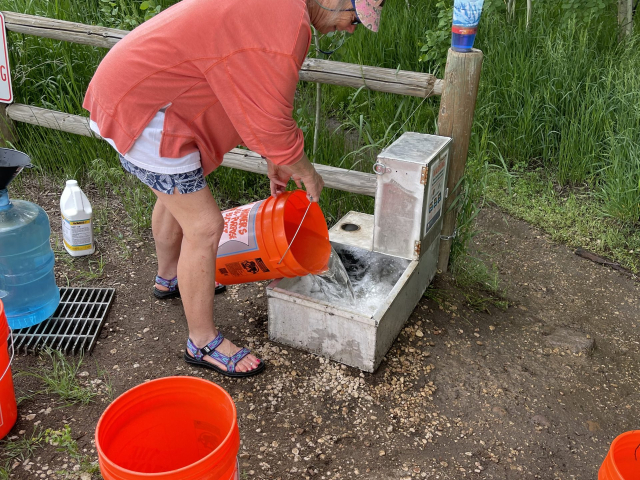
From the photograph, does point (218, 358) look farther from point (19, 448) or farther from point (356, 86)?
point (356, 86)

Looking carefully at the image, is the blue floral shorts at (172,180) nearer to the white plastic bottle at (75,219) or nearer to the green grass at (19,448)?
the green grass at (19,448)

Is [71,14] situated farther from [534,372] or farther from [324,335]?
[534,372]

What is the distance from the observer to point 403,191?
8.91 ft

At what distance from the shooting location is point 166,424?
68.7 inches

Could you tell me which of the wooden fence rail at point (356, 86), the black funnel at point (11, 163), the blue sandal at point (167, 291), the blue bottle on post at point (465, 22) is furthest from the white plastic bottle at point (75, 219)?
the blue bottle on post at point (465, 22)

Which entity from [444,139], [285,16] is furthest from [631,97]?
[285,16]

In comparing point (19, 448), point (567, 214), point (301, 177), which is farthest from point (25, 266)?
point (567, 214)

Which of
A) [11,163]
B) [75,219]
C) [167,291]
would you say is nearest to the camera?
[11,163]

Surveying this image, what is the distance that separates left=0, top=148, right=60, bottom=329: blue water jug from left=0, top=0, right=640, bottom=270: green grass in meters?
0.83

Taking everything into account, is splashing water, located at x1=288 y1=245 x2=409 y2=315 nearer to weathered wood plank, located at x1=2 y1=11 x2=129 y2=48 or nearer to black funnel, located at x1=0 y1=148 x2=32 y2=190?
black funnel, located at x1=0 y1=148 x2=32 y2=190

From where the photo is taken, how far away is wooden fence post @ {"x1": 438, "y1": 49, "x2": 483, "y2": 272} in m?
2.73

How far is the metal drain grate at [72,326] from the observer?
9.00 ft

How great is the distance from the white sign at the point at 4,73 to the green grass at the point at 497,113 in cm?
26

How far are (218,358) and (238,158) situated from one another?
53.3 inches
